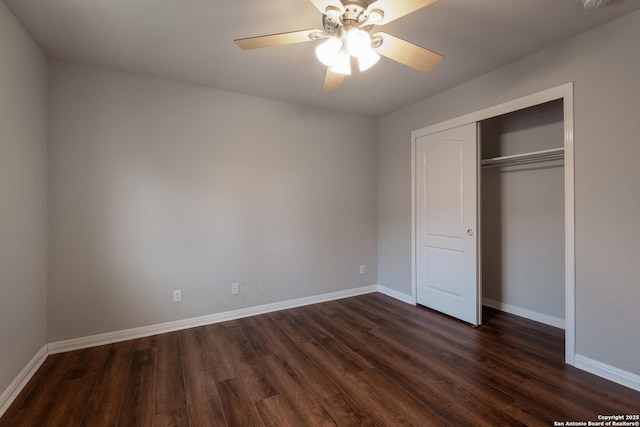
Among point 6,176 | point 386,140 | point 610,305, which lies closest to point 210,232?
point 6,176

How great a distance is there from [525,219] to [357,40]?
291cm

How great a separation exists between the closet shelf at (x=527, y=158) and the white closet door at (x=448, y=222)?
1.40ft

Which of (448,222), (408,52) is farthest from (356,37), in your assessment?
(448,222)

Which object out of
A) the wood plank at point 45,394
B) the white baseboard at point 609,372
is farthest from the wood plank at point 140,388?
the white baseboard at point 609,372

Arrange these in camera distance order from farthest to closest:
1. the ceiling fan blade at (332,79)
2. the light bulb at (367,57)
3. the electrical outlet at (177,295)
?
the electrical outlet at (177,295), the ceiling fan blade at (332,79), the light bulb at (367,57)

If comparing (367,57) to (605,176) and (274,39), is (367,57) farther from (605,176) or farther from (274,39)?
(605,176)

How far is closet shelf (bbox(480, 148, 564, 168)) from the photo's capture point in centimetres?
271

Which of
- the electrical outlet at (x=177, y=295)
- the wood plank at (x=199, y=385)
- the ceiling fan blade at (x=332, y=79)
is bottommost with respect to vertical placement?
the wood plank at (x=199, y=385)

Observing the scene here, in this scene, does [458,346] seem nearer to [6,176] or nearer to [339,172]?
[339,172]

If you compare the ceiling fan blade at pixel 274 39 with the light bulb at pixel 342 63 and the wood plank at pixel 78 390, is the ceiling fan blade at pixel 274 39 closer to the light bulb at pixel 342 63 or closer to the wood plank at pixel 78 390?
the light bulb at pixel 342 63

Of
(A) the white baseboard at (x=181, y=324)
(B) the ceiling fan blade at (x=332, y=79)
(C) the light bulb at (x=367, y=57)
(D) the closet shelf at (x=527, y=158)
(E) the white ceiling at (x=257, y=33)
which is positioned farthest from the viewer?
(D) the closet shelf at (x=527, y=158)

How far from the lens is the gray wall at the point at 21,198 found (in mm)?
1797

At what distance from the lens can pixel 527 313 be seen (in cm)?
318

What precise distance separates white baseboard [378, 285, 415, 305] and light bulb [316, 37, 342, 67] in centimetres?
306
